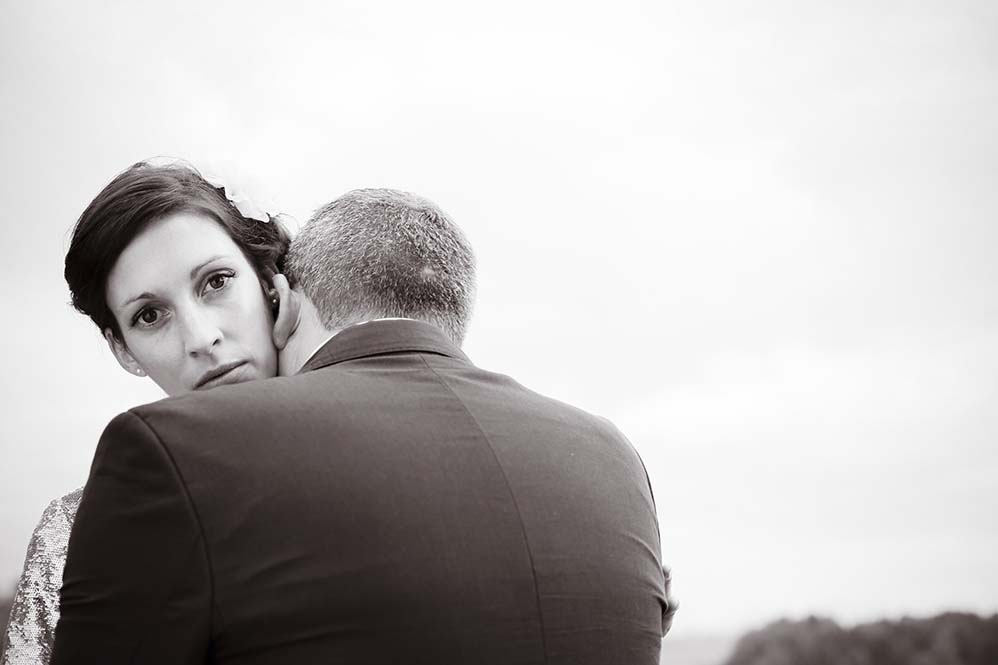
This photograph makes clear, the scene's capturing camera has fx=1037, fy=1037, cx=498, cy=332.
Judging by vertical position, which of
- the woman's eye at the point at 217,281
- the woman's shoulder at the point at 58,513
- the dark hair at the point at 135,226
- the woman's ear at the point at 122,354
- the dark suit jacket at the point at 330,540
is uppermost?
the dark hair at the point at 135,226

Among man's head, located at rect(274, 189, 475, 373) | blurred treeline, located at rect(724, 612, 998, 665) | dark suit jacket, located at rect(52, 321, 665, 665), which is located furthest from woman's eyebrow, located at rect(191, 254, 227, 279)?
blurred treeline, located at rect(724, 612, 998, 665)

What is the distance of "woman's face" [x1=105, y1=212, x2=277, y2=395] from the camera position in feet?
5.94

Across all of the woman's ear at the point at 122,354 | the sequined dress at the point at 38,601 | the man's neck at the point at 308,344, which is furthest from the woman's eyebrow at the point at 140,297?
the sequined dress at the point at 38,601

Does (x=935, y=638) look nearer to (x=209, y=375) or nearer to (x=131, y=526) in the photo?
(x=209, y=375)

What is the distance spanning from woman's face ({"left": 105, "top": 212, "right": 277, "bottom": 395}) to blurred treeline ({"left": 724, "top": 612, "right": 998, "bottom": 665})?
2.21 m

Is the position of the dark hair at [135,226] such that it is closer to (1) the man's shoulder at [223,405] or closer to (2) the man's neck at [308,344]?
(2) the man's neck at [308,344]

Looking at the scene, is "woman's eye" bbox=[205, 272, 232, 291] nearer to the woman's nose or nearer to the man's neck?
the woman's nose

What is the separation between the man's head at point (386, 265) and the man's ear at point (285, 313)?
0.30 meters

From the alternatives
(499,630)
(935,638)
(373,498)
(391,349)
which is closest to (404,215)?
(391,349)

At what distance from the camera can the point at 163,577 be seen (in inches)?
41.4

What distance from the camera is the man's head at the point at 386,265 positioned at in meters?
1.40

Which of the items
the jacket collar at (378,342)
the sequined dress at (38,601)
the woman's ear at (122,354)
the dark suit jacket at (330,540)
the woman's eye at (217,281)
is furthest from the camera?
the woman's ear at (122,354)

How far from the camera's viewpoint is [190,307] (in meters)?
1.83

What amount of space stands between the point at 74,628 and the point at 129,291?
909mm
